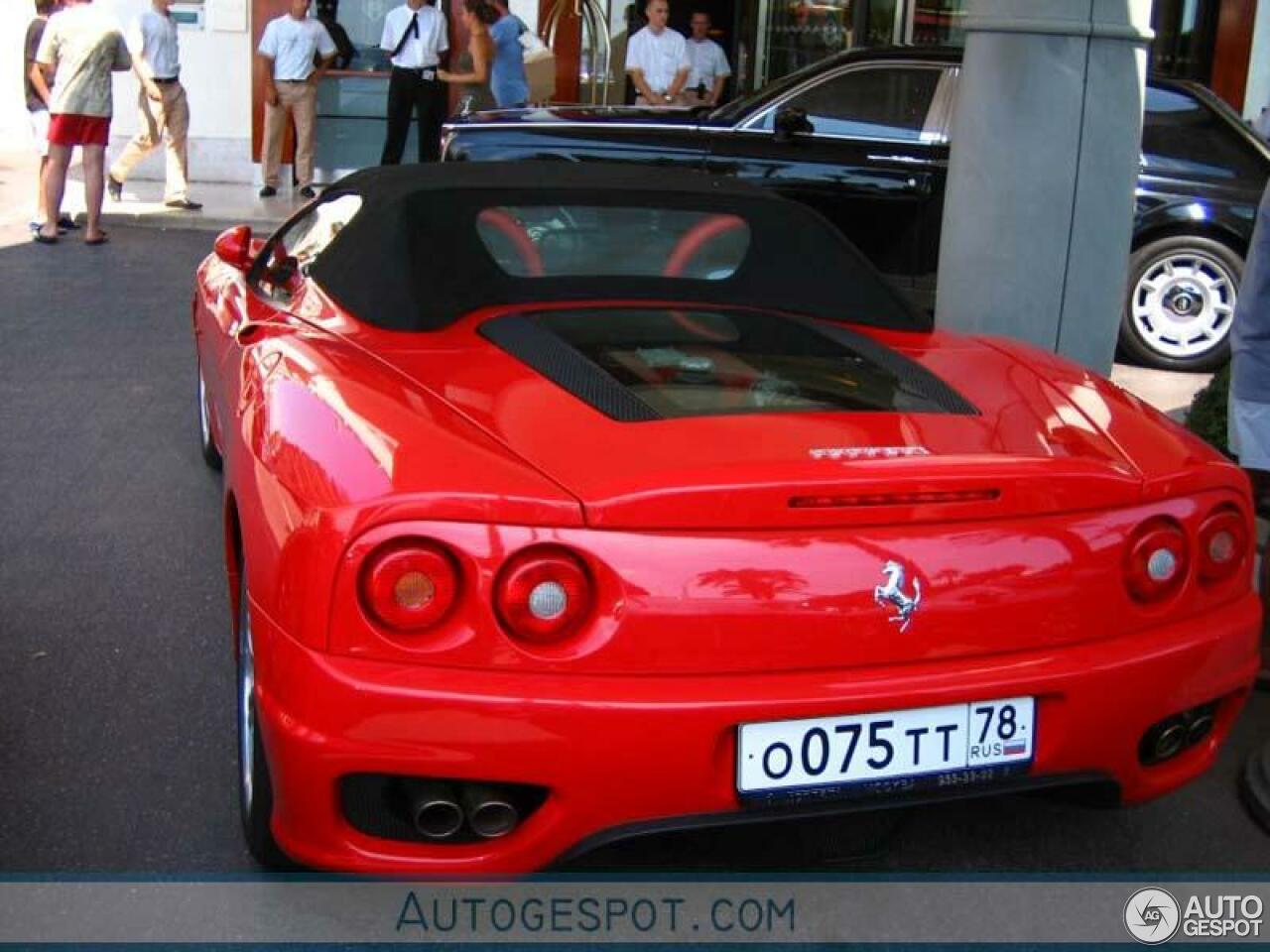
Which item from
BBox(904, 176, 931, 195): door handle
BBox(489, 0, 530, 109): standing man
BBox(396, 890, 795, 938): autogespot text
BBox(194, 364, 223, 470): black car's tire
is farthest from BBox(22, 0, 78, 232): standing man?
BBox(396, 890, 795, 938): autogespot text

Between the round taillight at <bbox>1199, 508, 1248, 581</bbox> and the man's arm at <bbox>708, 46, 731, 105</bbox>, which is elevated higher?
the man's arm at <bbox>708, 46, 731, 105</bbox>

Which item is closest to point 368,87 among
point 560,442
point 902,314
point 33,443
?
point 33,443

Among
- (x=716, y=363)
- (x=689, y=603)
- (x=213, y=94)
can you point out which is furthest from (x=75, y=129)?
(x=689, y=603)

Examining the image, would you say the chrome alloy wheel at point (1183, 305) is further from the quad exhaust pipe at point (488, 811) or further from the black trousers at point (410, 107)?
the quad exhaust pipe at point (488, 811)

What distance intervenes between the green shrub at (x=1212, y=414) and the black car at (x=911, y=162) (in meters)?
3.01

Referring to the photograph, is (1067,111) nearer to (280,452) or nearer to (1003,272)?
(1003,272)

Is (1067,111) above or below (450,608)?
above

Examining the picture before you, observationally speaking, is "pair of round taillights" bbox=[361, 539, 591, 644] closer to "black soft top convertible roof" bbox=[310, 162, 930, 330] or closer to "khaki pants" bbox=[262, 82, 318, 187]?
"black soft top convertible roof" bbox=[310, 162, 930, 330]

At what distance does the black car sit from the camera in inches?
362

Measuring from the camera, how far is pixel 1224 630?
3.13 m

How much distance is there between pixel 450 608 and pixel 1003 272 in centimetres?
349

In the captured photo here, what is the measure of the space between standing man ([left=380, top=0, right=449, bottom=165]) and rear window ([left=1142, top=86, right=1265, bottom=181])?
6.62 meters

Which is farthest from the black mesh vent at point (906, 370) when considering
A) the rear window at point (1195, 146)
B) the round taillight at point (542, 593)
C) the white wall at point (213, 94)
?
the white wall at point (213, 94)

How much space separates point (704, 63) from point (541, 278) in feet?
39.6
